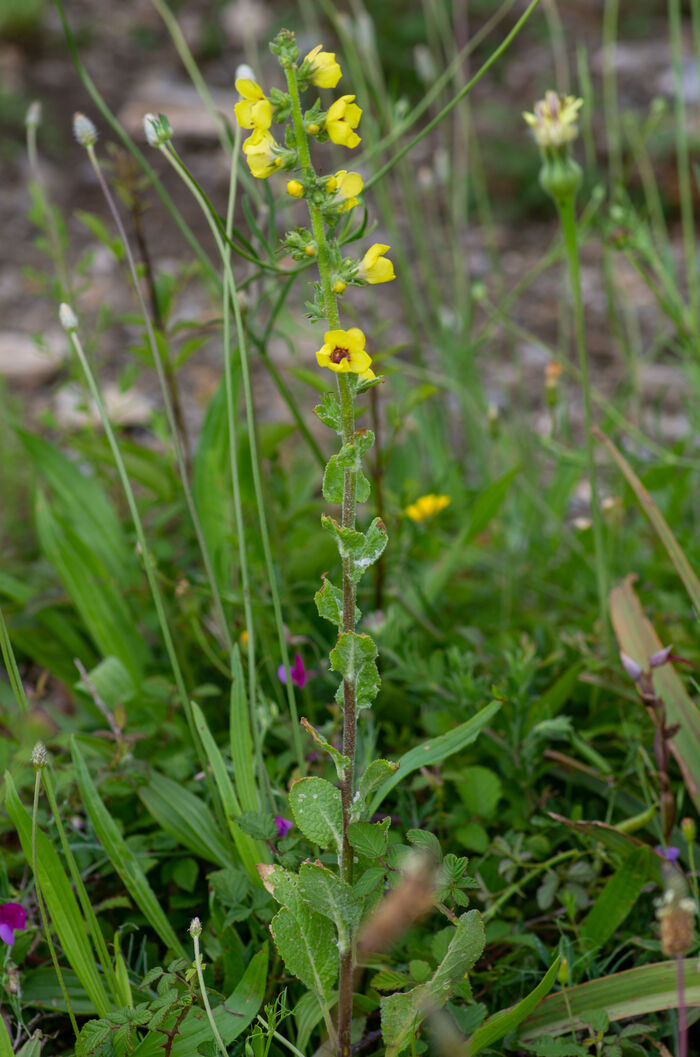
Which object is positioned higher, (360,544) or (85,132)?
(85,132)

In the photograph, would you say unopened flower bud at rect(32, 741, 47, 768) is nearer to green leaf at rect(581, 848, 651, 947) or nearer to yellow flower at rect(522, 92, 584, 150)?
green leaf at rect(581, 848, 651, 947)

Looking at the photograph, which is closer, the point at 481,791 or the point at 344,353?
the point at 344,353

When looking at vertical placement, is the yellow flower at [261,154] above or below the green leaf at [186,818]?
above

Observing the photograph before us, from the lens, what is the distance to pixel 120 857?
2.79ft

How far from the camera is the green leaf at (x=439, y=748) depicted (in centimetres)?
75

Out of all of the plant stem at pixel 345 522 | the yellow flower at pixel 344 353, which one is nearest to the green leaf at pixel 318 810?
the plant stem at pixel 345 522

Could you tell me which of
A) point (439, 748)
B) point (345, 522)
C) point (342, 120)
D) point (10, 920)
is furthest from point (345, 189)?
point (10, 920)

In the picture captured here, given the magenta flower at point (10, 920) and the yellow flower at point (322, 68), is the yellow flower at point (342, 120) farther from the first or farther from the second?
the magenta flower at point (10, 920)

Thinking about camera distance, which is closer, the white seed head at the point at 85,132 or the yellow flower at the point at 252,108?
the yellow flower at the point at 252,108

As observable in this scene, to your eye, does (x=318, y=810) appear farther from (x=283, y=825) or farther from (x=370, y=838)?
(x=283, y=825)

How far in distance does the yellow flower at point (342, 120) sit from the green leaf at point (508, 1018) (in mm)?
649

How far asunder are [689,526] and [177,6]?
4210 millimetres

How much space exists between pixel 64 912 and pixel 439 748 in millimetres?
349

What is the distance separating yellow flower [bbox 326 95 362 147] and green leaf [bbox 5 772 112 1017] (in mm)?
575
